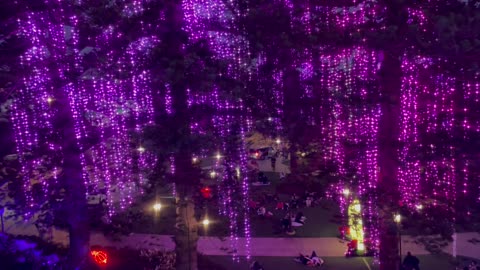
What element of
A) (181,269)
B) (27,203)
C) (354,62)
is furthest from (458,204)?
(27,203)

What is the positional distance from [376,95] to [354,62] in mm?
940

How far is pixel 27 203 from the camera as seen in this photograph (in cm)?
988

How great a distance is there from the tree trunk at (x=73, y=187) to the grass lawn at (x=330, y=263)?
4188 millimetres

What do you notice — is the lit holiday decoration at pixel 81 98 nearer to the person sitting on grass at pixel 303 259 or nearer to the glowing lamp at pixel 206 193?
the glowing lamp at pixel 206 193

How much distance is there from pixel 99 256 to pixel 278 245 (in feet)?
20.0

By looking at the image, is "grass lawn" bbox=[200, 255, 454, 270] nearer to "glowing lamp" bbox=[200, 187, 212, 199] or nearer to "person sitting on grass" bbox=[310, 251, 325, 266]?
"person sitting on grass" bbox=[310, 251, 325, 266]

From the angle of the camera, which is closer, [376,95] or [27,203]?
[376,95]

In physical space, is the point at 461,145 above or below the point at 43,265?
above

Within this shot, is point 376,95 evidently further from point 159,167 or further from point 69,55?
→ point 69,55

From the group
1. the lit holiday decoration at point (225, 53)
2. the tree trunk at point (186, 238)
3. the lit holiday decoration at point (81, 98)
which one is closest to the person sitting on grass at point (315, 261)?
the tree trunk at point (186, 238)

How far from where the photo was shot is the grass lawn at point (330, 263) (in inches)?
482

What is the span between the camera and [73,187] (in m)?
9.56

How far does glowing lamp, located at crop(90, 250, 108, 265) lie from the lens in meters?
11.1

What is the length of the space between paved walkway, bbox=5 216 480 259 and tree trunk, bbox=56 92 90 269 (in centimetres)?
321
